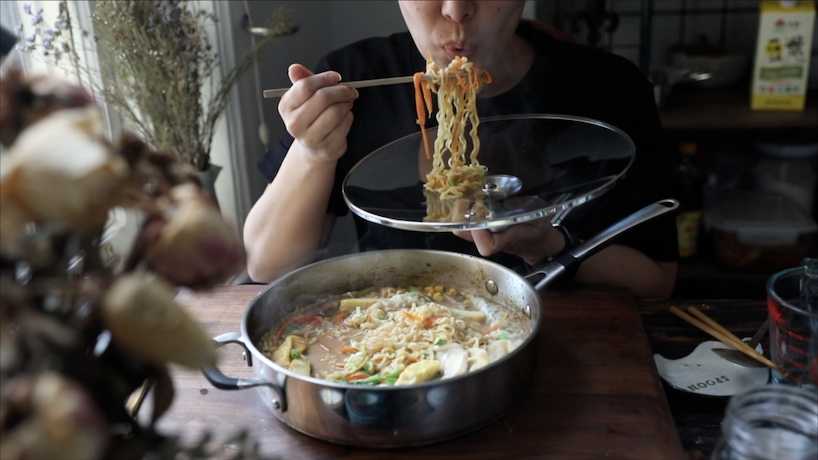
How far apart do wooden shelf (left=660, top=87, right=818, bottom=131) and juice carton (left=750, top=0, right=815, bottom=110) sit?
49 millimetres

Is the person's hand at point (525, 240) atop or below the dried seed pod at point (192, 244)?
below

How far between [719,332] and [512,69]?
778 millimetres

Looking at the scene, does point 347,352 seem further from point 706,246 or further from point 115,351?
point 706,246

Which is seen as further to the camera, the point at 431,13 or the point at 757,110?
the point at 757,110

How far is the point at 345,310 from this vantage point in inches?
49.8

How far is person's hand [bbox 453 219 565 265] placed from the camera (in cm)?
131

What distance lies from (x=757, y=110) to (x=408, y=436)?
202cm

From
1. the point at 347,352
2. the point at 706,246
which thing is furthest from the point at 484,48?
the point at 706,246

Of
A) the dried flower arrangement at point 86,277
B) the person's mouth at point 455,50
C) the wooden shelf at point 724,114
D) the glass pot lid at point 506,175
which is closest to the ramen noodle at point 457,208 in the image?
the glass pot lid at point 506,175

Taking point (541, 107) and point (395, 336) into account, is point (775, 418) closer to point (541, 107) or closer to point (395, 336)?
point (395, 336)

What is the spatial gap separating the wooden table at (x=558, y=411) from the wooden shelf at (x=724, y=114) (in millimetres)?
1336

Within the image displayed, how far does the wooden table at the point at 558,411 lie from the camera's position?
0.92 m

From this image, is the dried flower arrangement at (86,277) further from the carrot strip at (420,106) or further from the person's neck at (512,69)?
the person's neck at (512,69)

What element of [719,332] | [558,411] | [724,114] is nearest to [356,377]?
[558,411]
